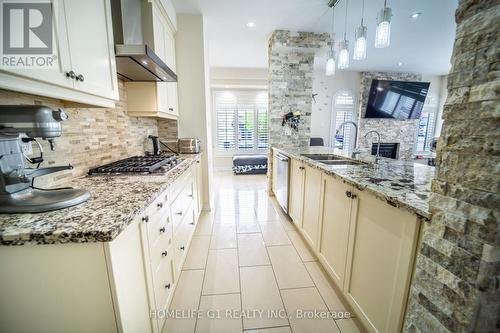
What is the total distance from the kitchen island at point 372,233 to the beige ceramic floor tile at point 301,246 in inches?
8.5

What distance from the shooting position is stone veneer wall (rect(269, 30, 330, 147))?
3.39 m

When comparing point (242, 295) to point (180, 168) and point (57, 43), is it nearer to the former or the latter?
point (180, 168)

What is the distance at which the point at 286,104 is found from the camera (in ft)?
11.8

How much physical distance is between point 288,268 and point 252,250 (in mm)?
439

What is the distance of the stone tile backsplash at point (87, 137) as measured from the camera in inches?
46.3

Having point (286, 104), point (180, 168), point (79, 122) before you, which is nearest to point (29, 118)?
point (79, 122)

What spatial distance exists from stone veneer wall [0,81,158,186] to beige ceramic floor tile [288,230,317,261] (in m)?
2.10

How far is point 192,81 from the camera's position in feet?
9.23

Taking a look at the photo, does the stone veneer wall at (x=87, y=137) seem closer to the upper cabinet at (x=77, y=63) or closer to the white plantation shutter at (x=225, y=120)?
the upper cabinet at (x=77, y=63)

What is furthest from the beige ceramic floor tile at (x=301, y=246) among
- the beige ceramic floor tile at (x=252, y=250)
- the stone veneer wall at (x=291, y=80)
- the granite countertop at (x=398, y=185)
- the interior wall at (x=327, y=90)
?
the interior wall at (x=327, y=90)

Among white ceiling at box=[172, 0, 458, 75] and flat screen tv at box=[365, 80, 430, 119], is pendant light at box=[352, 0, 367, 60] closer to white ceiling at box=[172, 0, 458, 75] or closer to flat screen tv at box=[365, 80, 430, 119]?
white ceiling at box=[172, 0, 458, 75]

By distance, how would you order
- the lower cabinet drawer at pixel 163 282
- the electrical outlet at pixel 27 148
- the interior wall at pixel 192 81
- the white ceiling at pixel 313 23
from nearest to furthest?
the electrical outlet at pixel 27 148
the lower cabinet drawer at pixel 163 282
the white ceiling at pixel 313 23
the interior wall at pixel 192 81

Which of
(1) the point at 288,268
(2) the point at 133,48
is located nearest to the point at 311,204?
(1) the point at 288,268

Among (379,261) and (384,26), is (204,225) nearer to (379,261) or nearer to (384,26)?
(379,261)
